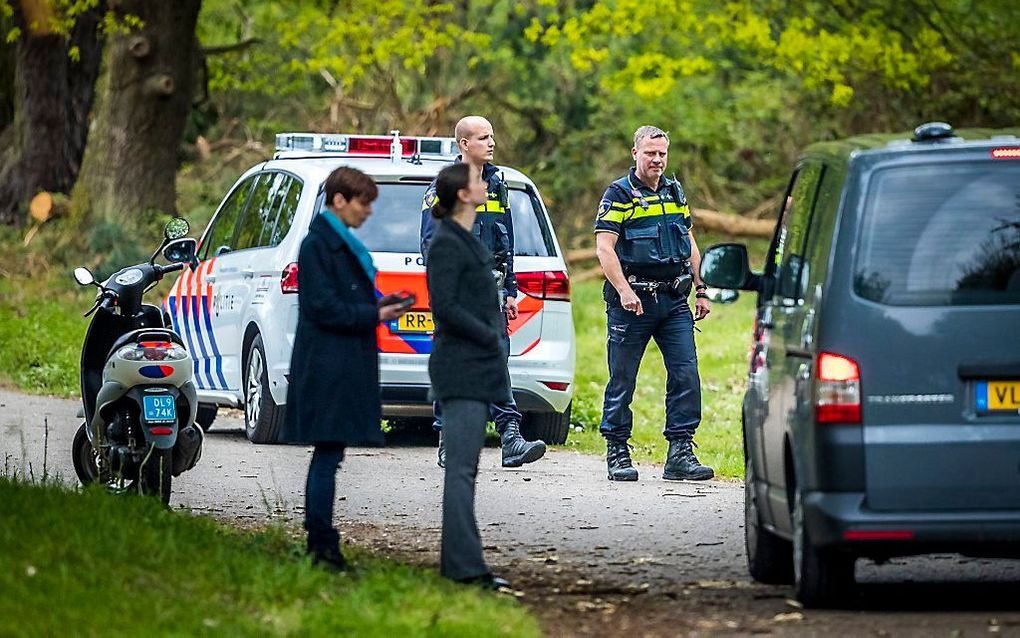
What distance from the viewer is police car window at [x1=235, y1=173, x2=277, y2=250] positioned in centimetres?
1395

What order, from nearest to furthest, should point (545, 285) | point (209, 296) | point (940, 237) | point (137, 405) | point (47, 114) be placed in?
point (940, 237) < point (137, 405) < point (545, 285) < point (209, 296) < point (47, 114)

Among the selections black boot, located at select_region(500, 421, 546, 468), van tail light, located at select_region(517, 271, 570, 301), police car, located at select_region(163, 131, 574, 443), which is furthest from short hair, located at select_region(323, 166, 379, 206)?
van tail light, located at select_region(517, 271, 570, 301)

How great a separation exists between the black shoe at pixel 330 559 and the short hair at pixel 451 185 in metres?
1.37

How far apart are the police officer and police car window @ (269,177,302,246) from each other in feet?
5.53

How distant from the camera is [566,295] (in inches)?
529

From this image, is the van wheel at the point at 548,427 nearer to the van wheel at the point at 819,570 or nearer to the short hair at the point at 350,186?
the short hair at the point at 350,186

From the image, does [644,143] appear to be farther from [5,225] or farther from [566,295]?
[5,225]

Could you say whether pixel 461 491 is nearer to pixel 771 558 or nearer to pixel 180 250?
pixel 771 558

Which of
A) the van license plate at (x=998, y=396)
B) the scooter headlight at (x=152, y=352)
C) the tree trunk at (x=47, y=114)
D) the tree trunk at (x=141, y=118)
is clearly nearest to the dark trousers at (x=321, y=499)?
the scooter headlight at (x=152, y=352)

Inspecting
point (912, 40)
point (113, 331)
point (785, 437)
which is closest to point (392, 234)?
point (113, 331)

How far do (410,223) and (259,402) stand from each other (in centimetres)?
165

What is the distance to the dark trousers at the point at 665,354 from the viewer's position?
11.9 meters

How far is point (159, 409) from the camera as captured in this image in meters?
9.48

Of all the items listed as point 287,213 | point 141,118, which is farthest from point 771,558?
point 141,118
